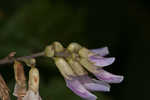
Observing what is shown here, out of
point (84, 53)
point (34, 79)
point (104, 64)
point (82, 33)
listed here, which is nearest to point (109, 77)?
point (104, 64)

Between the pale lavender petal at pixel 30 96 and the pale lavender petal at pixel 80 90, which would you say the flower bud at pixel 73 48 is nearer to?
the pale lavender petal at pixel 80 90

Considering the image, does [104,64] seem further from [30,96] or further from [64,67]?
[30,96]

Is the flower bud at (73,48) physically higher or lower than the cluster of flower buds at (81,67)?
higher

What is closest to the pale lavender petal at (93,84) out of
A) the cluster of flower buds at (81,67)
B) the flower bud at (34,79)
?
the cluster of flower buds at (81,67)

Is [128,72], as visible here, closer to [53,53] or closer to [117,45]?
[117,45]

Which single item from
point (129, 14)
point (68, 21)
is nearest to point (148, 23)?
point (129, 14)

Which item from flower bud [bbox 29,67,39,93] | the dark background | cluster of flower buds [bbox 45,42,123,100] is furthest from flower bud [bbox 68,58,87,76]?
the dark background
